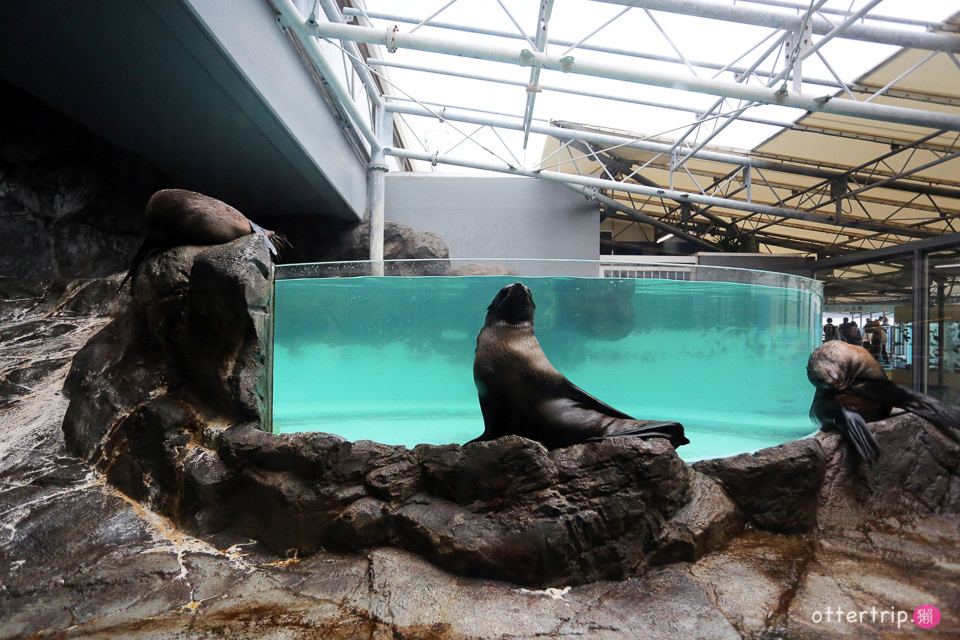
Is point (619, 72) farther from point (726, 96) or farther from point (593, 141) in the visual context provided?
point (593, 141)

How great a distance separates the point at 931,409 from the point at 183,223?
4.51 meters

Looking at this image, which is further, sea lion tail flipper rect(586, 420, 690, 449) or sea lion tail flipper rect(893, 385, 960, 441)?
sea lion tail flipper rect(586, 420, 690, 449)

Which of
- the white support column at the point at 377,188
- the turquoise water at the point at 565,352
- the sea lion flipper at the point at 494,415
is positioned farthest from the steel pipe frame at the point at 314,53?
the sea lion flipper at the point at 494,415

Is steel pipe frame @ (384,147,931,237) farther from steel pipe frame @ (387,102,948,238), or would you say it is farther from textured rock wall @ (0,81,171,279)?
textured rock wall @ (0,81,171,279)

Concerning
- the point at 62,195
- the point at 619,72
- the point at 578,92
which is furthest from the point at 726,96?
the point at 62,195

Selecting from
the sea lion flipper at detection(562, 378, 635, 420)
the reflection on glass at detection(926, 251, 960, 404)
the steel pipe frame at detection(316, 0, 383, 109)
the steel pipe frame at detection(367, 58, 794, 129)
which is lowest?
the sea lion flipper at detection(562, 378, 635, 420)

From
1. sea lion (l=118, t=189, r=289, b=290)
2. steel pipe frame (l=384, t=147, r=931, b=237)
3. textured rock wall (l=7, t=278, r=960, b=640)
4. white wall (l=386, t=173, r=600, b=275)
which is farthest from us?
white wall (l=386, t=173, r=600, b=275)

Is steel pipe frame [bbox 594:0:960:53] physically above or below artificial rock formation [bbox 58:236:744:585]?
above

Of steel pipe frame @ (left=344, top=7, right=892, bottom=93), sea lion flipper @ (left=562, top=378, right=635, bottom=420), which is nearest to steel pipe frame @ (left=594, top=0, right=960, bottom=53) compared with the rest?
steel pipe frame @ (left=344, top=7, right=892, bottom=93)

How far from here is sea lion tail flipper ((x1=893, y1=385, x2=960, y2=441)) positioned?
2.46 m

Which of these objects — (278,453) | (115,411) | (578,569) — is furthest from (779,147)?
(115,411)

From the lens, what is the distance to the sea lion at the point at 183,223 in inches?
139

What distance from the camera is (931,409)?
2623 mm

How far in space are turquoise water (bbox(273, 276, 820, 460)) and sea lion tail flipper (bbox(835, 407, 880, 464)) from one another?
1088mm
